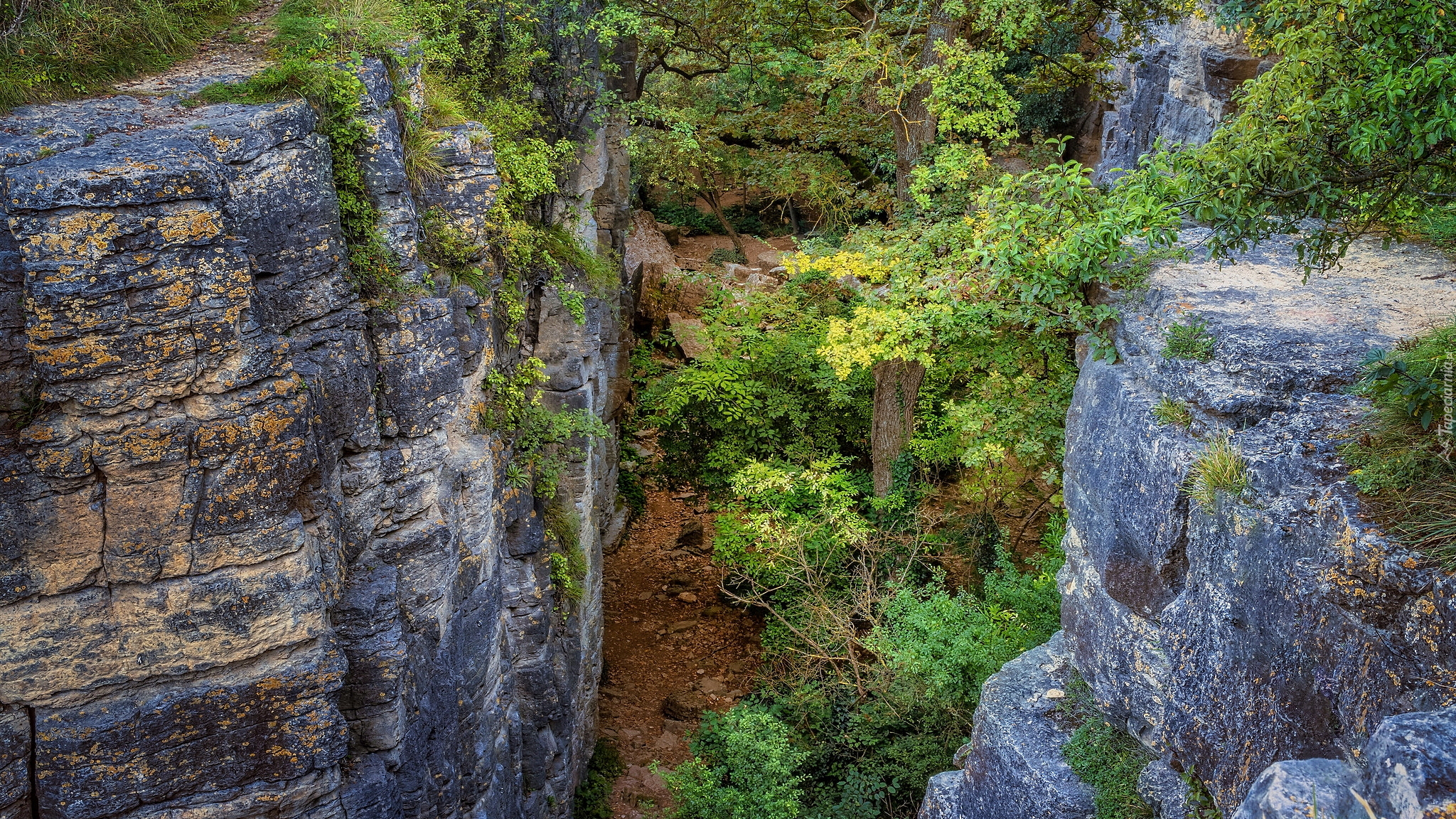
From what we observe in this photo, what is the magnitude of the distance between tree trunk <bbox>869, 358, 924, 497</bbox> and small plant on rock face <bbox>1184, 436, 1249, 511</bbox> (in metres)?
7.68

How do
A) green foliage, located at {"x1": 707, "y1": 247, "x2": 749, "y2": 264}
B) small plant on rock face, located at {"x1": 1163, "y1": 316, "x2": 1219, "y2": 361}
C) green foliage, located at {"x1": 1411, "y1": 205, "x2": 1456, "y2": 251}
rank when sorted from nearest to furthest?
1. small plant on rock face, located at {"x1": 1163, "y1": 316, "x2": 1219, "y2": 361}
2. green foliage, located at {"x1": 1411, "y1": 205, "x2": 1456, "y2": 251}
3. green foliage, located at {"x1": 707, "y1": 247, "x2": 749, "y2": 264}

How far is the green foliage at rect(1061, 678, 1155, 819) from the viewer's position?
7.34 meters

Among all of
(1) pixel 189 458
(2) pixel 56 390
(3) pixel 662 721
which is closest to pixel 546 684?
(3) pixel 662 721

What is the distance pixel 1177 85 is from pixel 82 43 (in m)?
12.6

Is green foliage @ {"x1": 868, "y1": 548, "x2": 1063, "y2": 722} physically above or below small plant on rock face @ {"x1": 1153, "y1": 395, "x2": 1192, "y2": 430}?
below

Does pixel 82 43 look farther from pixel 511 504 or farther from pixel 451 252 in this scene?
pixel 511 504

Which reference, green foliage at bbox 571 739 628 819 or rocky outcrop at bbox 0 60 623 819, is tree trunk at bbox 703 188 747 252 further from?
rocky outcrop at bbox 0 60 623 819

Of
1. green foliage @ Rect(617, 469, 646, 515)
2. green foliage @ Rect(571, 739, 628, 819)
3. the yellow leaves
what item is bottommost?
green foliage @ Rect(571, 739, 628, 819)

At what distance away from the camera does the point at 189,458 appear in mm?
6480

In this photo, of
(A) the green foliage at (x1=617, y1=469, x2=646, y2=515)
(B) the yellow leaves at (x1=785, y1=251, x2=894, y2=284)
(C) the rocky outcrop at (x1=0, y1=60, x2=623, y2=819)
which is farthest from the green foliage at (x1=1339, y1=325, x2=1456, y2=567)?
(A) the green foliage at (x1=617, y1=469, x2=646, y2=515)

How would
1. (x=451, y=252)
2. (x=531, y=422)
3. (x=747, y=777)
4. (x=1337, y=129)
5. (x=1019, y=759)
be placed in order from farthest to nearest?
(x=747, y=777), (x=531, y=422), (x=451, y=252), (x=1019, y=759), (x=1337, y=129)

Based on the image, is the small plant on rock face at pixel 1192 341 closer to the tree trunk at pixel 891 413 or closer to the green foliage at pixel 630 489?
the tree trunk at pixel 891 413

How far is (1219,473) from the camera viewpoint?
245 inches

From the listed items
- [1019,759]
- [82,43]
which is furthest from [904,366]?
[82,43]
